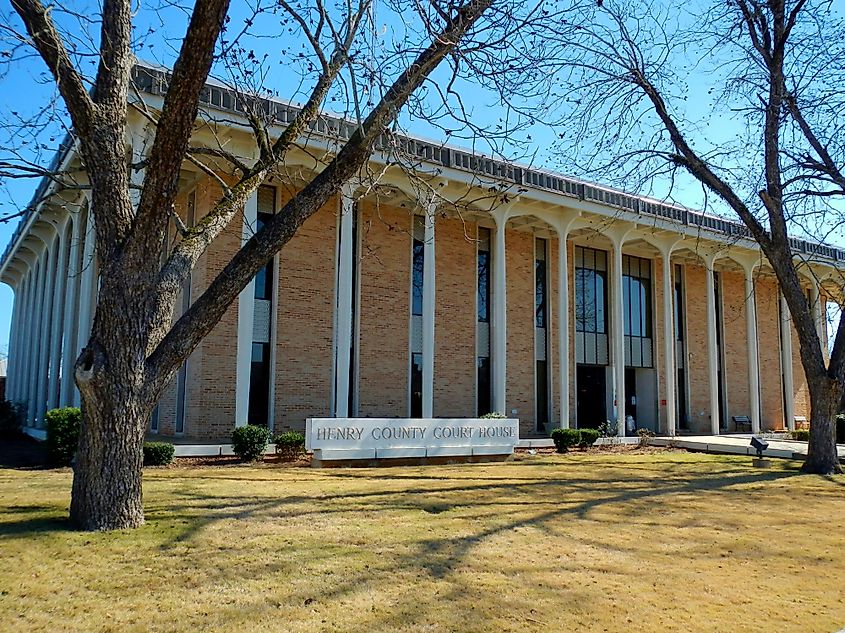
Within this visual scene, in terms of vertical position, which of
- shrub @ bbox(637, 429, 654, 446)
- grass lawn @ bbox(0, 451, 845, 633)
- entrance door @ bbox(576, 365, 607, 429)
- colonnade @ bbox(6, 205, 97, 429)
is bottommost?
grass lawn @ bbox(0, 451, 845, 633)

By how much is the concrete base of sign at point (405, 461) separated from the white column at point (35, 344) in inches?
700

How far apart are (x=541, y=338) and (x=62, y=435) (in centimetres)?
1641

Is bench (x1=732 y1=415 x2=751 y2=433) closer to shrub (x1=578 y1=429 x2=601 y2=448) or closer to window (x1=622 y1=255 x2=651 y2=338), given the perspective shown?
window (x1=622 y1=255 x2=651 y2=338)

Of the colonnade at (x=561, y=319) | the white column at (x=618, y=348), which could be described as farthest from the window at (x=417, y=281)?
the white column at (x=618, y=348)

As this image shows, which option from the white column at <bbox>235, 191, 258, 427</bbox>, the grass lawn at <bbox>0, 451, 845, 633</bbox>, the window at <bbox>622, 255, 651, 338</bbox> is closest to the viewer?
the grass lawn at <bbox>0, 451, 845, 633</bbox>

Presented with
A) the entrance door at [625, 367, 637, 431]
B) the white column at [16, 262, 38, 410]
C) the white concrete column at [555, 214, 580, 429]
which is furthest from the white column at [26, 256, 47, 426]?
the entrance door at [625, 367, 637, 431]

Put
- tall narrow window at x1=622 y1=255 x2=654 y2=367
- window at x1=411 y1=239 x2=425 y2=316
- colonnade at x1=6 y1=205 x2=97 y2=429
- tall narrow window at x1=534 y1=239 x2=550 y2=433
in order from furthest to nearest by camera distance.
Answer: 1. tall narrow window at x1=622 y1=255 x2=654 y2=367
2. tall narrow window at x1=534 y1=239 x2=550 y2=433
3. window at x1=411 y1=239 x2=425 y2=316
4. colonnade at x1=6 y1=205 x2=97 y2=429

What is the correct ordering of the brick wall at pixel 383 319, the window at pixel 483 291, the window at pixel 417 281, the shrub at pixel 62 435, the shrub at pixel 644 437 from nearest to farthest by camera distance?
the shrub at pixel 62 435 → the brick wall at pixel 383 319 → the window at pixel 417 281 → the shrub at pixel 644 437 → the window at pixel 483 291

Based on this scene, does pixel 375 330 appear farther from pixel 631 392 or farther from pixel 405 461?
pixel 631 392

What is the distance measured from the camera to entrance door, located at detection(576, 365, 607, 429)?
27.0 m

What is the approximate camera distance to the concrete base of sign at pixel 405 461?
1444 cm

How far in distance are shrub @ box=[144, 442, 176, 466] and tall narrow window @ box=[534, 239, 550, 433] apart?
14.3 m

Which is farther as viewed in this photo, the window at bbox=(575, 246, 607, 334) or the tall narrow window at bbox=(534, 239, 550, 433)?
the window at bbox=(575, 246, 607, 334)

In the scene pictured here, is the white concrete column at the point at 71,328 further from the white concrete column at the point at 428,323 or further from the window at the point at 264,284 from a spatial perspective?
the white concrete column at the point at 428,323
